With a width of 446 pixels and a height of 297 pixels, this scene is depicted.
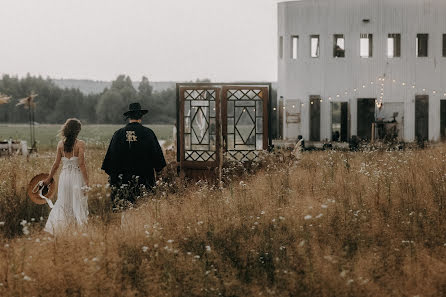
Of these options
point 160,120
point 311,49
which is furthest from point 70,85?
point 311,49

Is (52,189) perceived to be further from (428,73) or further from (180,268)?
(428,73)

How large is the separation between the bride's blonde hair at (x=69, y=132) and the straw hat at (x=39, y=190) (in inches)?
27.6

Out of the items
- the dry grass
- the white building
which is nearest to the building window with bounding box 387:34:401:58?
the white building

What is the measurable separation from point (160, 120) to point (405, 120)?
6987cm

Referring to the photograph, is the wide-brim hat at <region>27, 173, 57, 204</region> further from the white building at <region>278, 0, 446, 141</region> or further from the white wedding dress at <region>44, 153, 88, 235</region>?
the white building at <region>278, 0, 446, 141</region>

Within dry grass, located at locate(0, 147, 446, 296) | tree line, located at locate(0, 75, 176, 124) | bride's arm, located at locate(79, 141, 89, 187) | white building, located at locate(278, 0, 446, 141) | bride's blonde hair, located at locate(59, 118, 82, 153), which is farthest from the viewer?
tree line, located at locate(0, 75, 176, 124)

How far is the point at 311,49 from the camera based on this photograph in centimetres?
2744

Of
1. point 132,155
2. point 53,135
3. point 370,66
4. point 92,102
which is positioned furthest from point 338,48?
point 92,102

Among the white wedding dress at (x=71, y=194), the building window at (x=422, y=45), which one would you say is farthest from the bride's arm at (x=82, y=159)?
the building window at (x=422, y=45)

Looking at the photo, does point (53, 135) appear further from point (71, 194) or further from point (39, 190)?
point (71, 194)

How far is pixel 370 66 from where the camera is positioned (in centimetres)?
2689

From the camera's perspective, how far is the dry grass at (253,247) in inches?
228

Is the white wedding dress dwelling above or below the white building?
below

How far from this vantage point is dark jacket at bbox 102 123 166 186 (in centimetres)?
927
